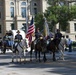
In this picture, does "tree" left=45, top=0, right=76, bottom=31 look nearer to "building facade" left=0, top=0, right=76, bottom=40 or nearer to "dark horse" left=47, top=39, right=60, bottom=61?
"building facade" left=0, top=0, right=76, bottom=40

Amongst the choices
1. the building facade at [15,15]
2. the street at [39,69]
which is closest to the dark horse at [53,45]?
the street at [39,69]

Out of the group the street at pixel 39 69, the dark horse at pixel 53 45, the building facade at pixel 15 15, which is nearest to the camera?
the street at pixel 39 69

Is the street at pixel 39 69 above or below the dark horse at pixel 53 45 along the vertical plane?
below

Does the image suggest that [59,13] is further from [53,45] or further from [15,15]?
[53,45]

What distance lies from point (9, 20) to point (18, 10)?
3381 mm

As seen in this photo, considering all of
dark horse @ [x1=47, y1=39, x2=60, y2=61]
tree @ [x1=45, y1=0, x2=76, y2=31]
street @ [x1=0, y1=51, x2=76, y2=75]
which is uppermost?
tree @ [x1=45, y1=0, x2=76, y2=31]

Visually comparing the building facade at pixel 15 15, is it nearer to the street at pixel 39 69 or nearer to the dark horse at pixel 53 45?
the dark horse at pixel 53 45

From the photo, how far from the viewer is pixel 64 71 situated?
718 inches

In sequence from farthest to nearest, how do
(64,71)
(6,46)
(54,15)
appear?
(54,15) < (6,46) < (64,71)

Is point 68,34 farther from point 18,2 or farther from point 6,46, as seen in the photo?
point 6,46

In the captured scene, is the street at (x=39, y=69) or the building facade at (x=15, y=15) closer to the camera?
the street at (x=39, y=69)

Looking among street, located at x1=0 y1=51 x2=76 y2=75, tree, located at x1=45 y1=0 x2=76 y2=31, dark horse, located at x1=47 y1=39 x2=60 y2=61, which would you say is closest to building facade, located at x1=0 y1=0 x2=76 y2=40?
tree, located at x1=45 y1=0 x2=76 y2=31

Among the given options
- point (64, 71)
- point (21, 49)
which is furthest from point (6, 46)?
point (64, 71)

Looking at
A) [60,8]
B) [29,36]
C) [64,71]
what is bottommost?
[64,71]
